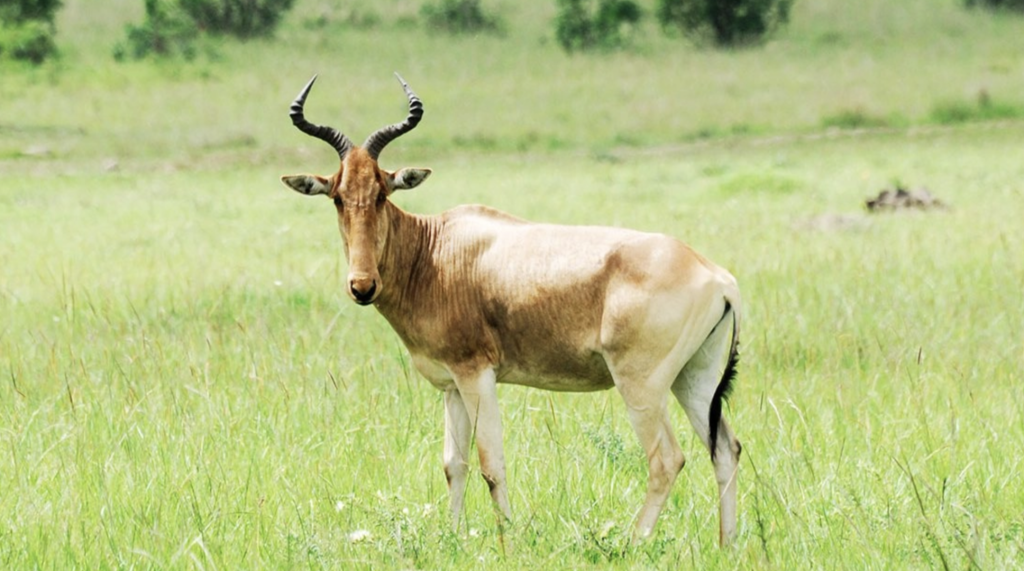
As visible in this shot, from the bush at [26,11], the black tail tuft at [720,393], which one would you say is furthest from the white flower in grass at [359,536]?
the bush at [26,11]

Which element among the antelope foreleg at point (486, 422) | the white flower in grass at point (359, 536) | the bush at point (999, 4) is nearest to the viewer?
the white flower in grass at point (359, 536)

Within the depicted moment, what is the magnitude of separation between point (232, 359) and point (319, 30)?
37.5 m

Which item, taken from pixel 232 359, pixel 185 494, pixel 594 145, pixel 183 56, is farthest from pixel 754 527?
pixel 183 56

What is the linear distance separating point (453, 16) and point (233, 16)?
7.54 m

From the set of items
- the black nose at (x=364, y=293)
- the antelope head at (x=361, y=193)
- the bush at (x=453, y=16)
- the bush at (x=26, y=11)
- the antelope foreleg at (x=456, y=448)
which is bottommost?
the bush at (x=453, y=16)

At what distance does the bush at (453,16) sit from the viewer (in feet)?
150

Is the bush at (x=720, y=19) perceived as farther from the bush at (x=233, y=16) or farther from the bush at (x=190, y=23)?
the bush at (x=233, y=16)

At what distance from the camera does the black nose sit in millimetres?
5297

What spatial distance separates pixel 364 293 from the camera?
17.4 feet

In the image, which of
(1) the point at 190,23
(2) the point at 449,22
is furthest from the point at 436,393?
(2) the point at 449,22

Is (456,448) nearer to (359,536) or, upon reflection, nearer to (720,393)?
(359,536)

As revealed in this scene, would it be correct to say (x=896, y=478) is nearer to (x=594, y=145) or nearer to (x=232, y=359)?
(x=232, y=359)

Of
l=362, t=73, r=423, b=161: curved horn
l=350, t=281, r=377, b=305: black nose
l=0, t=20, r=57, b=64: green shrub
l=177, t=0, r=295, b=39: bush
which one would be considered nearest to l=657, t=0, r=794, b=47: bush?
l=177, t=0, r=295, b=39: bush

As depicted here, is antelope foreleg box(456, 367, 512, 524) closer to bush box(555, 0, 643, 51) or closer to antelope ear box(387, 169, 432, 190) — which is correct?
antelope ear box(387, 169, 432, 190)
